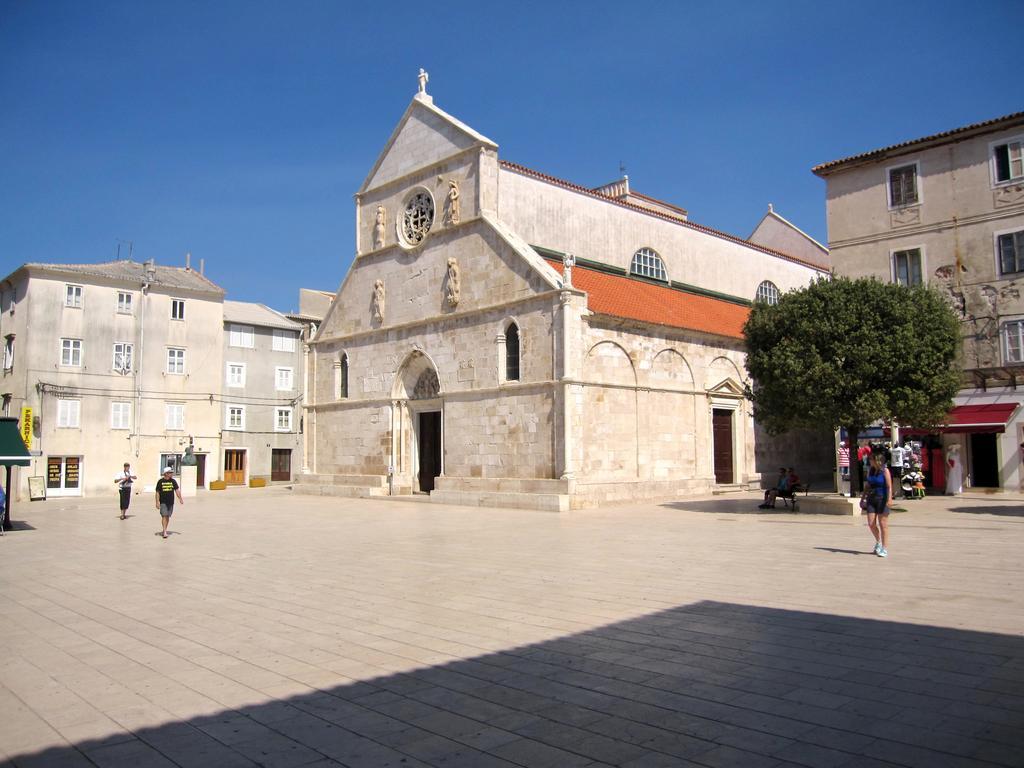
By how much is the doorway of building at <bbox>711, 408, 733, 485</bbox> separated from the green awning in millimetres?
22087

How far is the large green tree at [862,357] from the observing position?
60.1 feet

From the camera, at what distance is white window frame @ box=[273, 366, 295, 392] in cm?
4659

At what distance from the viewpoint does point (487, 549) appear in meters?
13.8

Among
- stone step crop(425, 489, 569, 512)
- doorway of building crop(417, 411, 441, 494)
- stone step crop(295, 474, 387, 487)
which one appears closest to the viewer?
stone step crop(425, 489, 569, 512)

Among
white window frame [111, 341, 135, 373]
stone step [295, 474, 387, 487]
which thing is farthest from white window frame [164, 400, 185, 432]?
stone step [295, 474, 387, 487]

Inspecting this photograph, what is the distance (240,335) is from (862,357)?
3651 centimetres

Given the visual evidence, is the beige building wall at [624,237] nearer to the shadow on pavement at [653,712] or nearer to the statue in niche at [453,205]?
the statue in niche at [453,205]

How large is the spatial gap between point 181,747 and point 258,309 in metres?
48.2

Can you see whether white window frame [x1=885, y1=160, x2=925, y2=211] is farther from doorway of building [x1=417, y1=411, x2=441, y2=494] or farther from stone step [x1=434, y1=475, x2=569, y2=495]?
doorway of building [x1=417, y1=411, x2=441, y2=494]

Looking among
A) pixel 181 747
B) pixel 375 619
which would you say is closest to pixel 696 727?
pixel 181 747

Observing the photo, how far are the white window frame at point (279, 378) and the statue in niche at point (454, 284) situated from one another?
891 inches

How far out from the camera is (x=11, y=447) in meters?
19.0

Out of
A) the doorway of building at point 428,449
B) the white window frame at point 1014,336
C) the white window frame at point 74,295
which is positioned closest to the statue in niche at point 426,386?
the doorway of building at point 428,449

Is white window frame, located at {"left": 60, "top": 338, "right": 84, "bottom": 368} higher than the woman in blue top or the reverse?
higher
